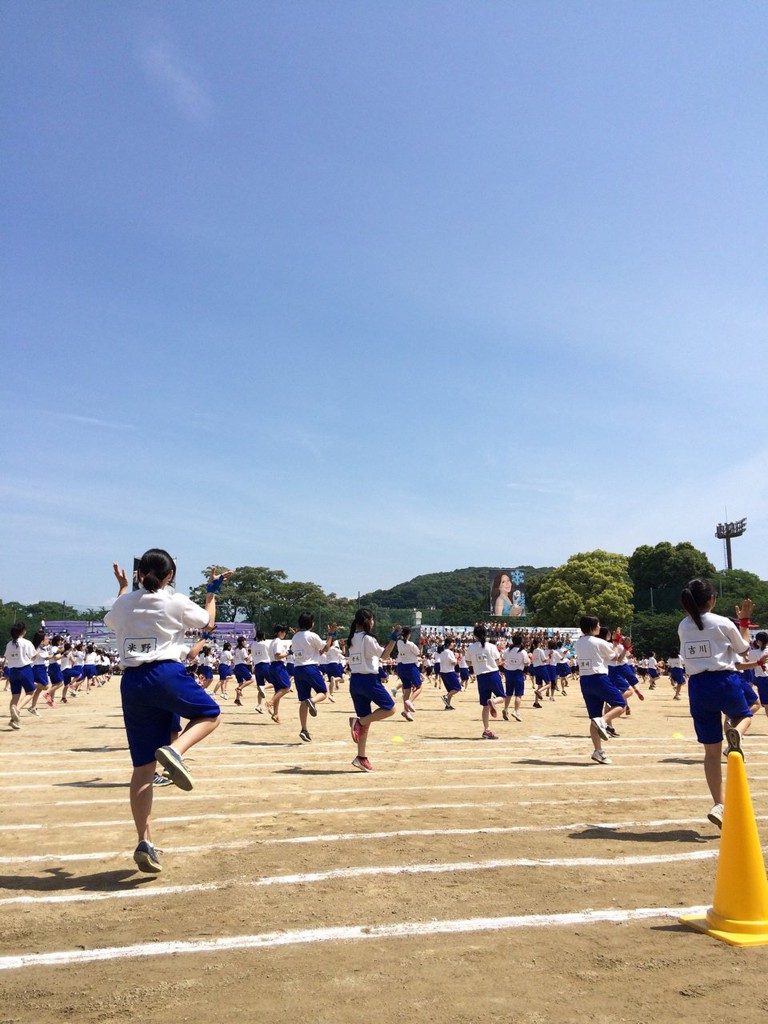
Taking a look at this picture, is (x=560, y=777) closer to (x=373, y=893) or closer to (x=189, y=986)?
(x=373, y=893)

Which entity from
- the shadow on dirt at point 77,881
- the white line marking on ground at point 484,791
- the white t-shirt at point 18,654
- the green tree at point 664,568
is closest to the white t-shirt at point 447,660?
the white t-shirt at point 18,654

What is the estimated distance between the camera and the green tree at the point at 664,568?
7012cm

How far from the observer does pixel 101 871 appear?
16.0 ft

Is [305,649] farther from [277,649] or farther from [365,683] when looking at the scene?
[277,649]

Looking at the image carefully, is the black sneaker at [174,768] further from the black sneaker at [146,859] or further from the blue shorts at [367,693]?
the blue shorts at [367,693]

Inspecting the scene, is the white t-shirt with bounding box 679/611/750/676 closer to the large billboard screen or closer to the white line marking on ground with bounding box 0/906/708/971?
the white line marking on ground with bounding box 0/906/708/971

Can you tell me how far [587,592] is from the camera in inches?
2445

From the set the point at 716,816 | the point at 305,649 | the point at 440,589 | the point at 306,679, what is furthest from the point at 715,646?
the point at 440,589

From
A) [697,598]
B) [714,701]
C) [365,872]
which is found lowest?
[365,872]

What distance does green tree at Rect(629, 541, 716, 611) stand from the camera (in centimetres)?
7012

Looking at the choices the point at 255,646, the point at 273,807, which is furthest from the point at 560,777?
the point at 255,646

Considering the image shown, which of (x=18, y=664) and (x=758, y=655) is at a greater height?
(x=758, y=655)

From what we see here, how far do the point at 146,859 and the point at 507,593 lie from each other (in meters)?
60.6

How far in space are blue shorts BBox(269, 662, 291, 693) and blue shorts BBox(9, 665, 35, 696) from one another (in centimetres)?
487
